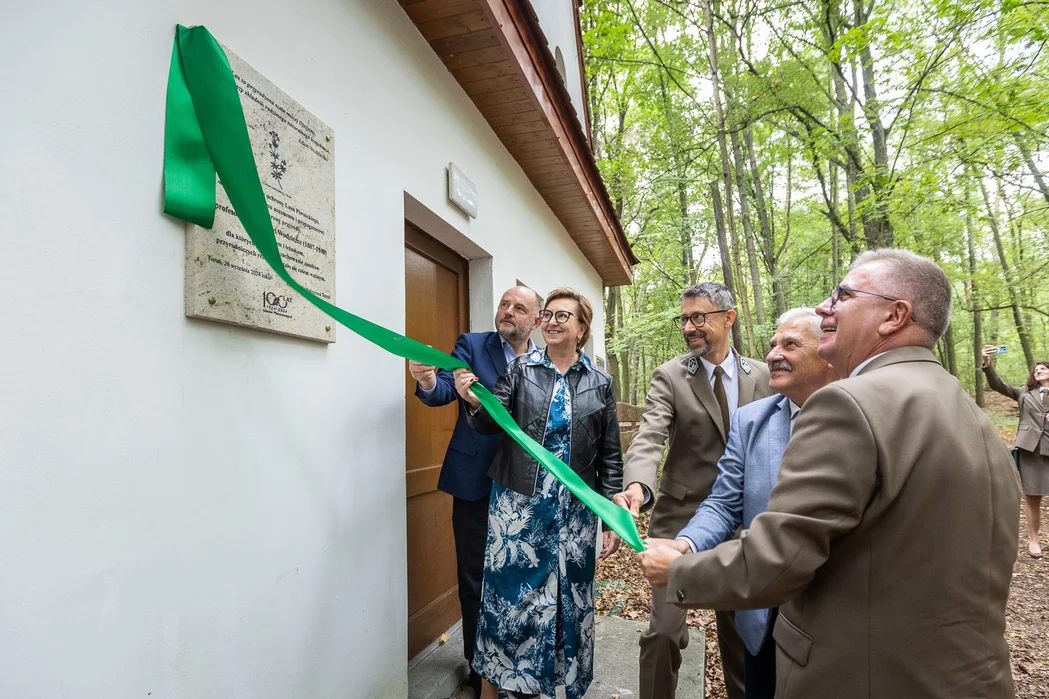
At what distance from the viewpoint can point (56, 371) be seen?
50.3 inches

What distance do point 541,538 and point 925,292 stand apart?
183 cm

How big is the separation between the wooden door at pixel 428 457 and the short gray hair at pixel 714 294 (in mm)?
1696

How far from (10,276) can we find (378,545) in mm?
1854

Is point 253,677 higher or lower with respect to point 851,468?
lower

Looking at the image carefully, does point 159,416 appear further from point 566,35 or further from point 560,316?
point 566,35

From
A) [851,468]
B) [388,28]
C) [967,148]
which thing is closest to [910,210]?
[967,148]

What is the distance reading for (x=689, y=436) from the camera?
3.00m

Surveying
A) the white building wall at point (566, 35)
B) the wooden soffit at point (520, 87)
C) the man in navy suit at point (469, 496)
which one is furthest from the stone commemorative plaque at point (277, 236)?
the white building wall at point (566, 35)

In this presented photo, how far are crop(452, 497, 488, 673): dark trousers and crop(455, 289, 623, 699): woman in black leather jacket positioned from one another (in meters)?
0.31

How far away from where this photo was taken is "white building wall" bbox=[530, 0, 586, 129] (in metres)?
6.15

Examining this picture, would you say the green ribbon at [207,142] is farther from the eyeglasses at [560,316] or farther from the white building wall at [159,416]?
the eyeglasses at [560,316]

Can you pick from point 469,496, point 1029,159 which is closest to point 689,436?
point 469,496

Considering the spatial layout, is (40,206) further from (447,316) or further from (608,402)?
(447,316)

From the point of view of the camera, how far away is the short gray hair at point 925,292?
1.55 metres
